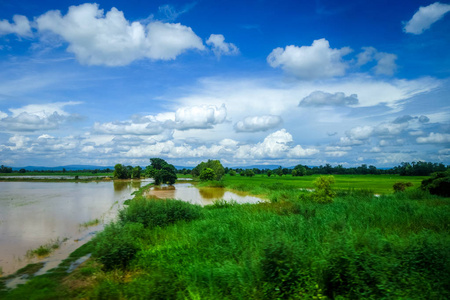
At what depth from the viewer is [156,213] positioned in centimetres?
1551

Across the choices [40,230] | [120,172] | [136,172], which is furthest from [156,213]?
[136,172]

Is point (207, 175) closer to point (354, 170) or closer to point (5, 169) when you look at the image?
point (354, 170)

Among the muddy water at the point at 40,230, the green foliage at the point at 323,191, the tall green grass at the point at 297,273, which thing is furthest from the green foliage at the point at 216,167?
the tall green grass at the point at 297,273

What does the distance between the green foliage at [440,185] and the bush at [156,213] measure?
869 inches

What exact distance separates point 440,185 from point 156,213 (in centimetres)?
2492

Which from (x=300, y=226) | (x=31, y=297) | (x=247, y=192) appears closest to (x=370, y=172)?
(x=247, y=192)

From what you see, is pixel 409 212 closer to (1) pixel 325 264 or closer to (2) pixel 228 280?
(1) pixel 325 264

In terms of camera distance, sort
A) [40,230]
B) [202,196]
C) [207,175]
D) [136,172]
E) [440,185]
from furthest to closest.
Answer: [136,172] < [207,175] < [202,196] < [440,185] < [40,230]

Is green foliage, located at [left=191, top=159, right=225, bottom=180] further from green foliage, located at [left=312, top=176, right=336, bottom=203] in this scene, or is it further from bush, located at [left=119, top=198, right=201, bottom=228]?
bush, located at [left=119, top=198, right=201, bottom=228]

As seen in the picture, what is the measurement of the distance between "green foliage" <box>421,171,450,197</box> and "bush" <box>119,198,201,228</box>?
22084 millimetres

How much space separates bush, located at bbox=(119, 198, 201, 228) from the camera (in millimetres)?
14867

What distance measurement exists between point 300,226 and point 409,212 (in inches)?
319

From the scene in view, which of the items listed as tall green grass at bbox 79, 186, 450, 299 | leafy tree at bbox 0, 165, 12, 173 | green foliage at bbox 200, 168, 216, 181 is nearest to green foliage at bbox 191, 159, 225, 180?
green foliage at bbox 200, 168, 216, 181

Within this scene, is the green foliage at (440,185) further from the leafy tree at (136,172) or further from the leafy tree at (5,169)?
the leafy tree at (5,169)
